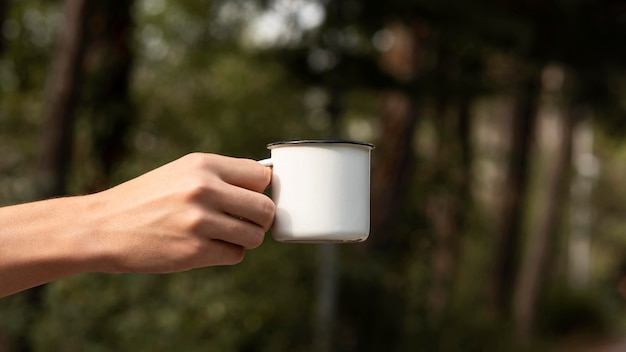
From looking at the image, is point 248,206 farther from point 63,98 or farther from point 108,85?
point 108,85

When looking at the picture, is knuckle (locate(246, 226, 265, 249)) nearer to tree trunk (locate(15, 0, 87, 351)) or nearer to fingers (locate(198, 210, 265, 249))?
fingers (locate(198, 210, 265, 249))

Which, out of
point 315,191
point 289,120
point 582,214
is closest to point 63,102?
point 289,120

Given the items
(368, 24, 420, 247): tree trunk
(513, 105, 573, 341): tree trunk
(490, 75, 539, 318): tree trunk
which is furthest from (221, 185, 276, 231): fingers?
(513, 105, 573, 341): tree trunk

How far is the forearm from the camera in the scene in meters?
1.60

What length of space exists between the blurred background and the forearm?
4372 mm

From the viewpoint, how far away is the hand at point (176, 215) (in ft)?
5.09

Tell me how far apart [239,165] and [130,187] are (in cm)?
18

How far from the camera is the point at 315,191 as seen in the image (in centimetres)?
169

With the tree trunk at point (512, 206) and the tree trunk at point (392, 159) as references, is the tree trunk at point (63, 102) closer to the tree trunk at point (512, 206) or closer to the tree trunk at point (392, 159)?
the tree trunk at point (392, 159)

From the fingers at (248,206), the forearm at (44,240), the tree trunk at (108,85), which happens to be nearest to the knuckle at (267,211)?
the fingers at (248,206)

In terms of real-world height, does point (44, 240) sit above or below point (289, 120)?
below

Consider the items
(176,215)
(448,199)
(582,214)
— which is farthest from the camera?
(582,214)

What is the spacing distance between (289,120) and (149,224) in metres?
8.72

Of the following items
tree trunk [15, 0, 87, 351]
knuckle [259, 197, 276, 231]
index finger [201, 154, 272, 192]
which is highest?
tree trunk [15, 0, 87, 351]
